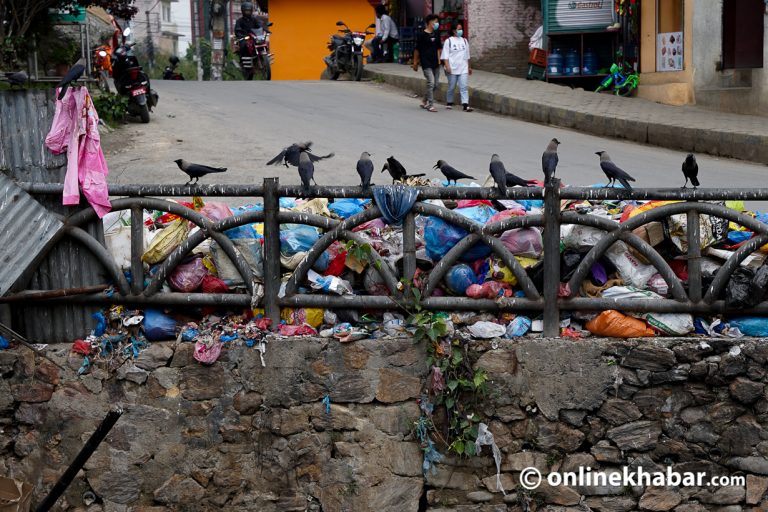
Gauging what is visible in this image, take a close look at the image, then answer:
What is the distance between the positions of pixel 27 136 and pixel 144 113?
795 cm

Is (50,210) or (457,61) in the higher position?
(457,61)

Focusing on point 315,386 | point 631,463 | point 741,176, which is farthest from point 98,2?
point 631,463

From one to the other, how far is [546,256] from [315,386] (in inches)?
61.6

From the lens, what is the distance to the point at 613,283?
6305mm

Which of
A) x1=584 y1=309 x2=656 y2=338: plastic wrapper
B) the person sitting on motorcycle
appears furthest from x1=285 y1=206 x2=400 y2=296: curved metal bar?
the person sitting on motorcycle

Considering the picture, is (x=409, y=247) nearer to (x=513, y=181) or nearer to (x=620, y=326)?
(x=513, y=181)

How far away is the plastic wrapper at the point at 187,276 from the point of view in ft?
21.3

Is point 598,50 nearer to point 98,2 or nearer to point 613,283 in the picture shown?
point 98,2

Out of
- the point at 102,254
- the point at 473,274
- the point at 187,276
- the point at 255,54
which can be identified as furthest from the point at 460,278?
the point at 255,54

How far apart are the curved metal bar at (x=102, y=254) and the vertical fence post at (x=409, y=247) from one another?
1.73m

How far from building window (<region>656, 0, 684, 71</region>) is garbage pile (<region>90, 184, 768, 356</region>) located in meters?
10.8

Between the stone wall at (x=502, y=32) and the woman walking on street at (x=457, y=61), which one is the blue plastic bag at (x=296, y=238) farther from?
the stone wall at (x=502, y=32)

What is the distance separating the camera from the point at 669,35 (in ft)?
55.5

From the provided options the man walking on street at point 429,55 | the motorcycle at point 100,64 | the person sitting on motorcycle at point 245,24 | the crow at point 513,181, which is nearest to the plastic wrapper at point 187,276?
the crow at point 513,181
